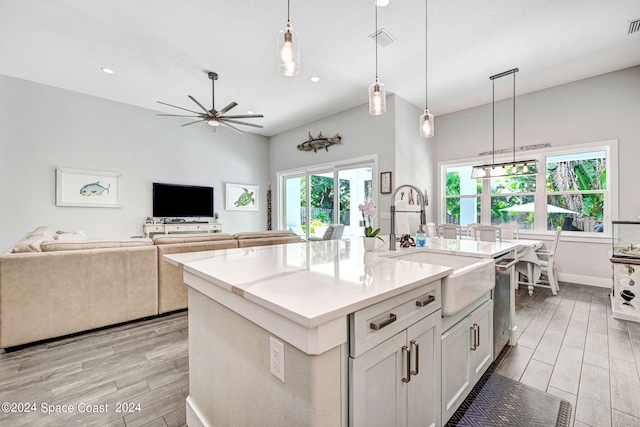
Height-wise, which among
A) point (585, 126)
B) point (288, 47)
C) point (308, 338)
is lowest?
point (308, 338)

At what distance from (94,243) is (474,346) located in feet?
11.0

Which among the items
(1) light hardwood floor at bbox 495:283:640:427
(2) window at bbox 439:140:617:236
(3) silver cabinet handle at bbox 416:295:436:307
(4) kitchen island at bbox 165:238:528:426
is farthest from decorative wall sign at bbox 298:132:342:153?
(3) silver cabinet handle at bbox 416:295:436:307

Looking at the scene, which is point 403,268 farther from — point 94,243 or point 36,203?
point 36,203

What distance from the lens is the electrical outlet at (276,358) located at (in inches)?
32.5

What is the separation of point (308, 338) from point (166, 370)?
1.86 m

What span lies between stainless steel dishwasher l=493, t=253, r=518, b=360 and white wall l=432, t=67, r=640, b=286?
128 inches

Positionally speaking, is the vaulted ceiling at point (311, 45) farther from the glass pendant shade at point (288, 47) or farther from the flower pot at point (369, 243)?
the flower pot at point (369, 243)

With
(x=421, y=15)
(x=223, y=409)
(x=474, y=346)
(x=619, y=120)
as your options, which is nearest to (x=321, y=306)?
(x=223, y=409)

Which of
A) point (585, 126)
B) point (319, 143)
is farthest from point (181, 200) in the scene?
point (585, 126)

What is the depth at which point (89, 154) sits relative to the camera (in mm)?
4715

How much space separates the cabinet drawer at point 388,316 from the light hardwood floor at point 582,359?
4.37ft

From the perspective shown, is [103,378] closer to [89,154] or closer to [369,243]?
[369,243]

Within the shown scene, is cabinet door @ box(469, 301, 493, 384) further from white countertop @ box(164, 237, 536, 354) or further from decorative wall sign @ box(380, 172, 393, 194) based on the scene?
decorative wall sign @ box(380, 172, 393, 194)

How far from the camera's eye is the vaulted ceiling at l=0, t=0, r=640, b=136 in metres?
2.67
